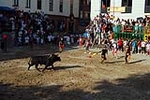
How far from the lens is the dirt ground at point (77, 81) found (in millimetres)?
17562

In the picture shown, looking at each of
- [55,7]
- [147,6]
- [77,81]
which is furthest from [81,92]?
[55,7]

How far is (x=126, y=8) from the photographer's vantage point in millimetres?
44219

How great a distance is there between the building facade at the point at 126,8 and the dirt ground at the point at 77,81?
15520mm

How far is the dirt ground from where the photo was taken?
57.6 ft

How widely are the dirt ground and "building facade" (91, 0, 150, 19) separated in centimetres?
1552

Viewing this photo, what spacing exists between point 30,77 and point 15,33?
17.8m

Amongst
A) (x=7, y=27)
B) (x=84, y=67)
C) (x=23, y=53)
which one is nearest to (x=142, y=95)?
(x=84, y=67)

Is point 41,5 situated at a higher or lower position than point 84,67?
higher

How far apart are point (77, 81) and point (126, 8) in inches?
998

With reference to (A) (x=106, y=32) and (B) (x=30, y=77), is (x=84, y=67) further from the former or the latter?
(A) (x=106, y=32)

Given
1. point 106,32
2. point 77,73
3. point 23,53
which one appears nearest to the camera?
point 77,73

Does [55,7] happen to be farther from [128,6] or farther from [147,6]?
[147,6]

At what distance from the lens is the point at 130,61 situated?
95.6ft

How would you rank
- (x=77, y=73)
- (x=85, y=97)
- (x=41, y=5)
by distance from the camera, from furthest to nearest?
(x=41, y=5) < (x=77, y=73) < (x=85, y=97)
